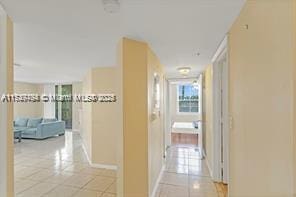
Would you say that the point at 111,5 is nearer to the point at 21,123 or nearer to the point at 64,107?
the point at 21,123

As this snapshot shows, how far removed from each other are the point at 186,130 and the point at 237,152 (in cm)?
511

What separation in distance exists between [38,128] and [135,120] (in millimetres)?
6239

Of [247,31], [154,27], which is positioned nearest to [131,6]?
[154,27]

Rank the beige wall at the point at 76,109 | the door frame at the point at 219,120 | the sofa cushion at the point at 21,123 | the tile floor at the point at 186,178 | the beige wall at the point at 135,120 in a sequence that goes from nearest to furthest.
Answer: the beige wall at the point at 135,120, the tile floor at the point at 186,178, the door frame at the point at 219,120, the sofa cushion at the point at 21,123, the beige wall at the point at 76,109

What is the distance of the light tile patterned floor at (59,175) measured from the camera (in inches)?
124

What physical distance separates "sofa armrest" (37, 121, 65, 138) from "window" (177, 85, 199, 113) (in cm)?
537

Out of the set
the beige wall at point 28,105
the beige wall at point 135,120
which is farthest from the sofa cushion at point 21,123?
the beige wall at point 135,120

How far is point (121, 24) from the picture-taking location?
195 centimetres

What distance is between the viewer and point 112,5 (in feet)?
4.91

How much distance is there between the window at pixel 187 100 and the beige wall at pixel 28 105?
22.2ft

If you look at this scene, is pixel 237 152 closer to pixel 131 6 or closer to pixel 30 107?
pixel 131 6

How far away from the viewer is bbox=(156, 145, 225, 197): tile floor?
3111mm

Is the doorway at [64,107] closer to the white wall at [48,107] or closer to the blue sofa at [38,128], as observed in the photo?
the white wall at [48,107]

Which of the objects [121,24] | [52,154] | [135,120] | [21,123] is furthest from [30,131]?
[121,24]
